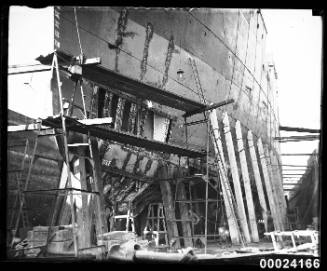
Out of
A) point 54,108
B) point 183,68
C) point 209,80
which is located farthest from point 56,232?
point 209,80

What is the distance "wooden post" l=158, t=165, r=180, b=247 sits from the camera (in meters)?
9.35

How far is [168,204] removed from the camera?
954 cm

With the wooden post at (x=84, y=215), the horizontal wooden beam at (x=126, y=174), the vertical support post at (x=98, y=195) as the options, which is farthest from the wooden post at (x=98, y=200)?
the horizontal wooden beam at (x=126, y=174)

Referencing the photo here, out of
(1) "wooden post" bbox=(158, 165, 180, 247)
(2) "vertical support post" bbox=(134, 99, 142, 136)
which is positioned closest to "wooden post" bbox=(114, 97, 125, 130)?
(2) "vertical support post" bbox=(134, 99, 142, 136)

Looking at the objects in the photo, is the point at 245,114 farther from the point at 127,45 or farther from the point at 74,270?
the point at 74,270

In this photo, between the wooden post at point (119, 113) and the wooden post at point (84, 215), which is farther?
the wooden post at point (119, 113)

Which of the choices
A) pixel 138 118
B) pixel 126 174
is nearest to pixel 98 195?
pixel 126 174

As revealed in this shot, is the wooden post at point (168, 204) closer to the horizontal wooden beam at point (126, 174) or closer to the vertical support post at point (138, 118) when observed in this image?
the horizontal wooden beam at point (126, 174)

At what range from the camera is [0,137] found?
139 inches

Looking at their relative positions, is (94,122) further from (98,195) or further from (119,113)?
(119,113)

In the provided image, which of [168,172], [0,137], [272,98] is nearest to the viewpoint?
[0,137]

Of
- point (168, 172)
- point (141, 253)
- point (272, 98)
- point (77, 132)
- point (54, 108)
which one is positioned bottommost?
point (141, 253)

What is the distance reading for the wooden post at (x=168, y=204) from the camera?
9352 millimetres

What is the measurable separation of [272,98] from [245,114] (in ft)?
25.6
